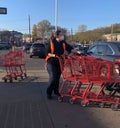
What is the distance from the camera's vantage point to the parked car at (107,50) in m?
12.4

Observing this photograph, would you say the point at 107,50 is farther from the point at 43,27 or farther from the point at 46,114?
the point at 43,27

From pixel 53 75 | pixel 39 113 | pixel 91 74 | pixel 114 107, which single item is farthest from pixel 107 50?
pixel 39 113

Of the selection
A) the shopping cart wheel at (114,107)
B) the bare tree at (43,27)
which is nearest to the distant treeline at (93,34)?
the bare tree at (43,27)

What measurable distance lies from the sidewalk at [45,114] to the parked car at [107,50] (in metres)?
3.27

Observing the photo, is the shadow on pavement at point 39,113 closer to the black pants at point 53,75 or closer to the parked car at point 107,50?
the black pants at point 53,75

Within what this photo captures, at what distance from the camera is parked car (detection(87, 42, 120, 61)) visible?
40.6 ft

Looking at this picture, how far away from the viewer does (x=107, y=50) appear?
12.9 m

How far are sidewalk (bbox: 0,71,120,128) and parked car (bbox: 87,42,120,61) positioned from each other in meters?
3.27

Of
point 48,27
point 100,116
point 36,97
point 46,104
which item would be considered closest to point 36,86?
point 36,97

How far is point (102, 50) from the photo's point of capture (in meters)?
13.2

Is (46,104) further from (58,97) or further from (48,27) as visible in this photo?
(48,27)

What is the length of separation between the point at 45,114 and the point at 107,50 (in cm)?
578

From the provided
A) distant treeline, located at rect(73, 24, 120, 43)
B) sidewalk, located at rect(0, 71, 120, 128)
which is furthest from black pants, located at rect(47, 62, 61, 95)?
distant treeline, located at rect(73, 24, 120, 43)

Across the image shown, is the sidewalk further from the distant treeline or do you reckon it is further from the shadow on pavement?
the distant treeline
